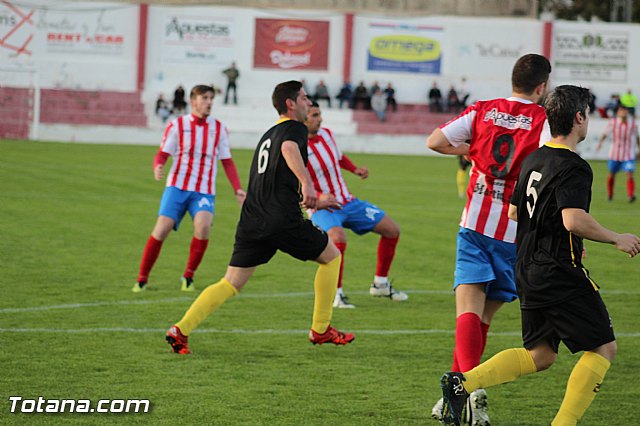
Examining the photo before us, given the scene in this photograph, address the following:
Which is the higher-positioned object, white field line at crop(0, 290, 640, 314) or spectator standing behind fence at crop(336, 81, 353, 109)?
spectator standing behind fence at crop(336, 81, 353, 109)

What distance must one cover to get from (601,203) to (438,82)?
31.5 m

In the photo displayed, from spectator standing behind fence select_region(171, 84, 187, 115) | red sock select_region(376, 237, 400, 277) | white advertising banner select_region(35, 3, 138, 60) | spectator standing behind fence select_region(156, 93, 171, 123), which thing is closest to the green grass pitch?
red sock select_region(376, 237, 400, 277)

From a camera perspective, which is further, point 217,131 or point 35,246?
point 35,246

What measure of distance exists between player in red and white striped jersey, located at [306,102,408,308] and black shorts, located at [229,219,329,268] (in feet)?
7.39

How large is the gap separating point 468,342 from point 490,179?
37.3 inches

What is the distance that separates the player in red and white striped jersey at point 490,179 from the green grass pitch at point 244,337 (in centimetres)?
66

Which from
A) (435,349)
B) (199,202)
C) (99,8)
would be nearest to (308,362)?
(435,349)

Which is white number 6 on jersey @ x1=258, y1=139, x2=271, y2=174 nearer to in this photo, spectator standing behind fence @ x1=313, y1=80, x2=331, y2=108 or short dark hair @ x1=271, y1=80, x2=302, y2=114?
short dark hair @ x1=271, y1=80, x2=302, y2=114

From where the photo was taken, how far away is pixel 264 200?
7.16 meters

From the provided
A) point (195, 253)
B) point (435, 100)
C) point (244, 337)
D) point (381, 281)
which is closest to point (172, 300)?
point (195, 253)

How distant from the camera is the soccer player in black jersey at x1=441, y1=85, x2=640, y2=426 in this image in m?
5.02

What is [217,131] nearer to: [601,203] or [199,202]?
[199,202]

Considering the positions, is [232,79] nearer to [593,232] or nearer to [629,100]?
[629,100]

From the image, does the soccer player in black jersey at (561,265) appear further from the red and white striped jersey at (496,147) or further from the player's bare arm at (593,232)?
the red and white striped jersey at (496,147)
